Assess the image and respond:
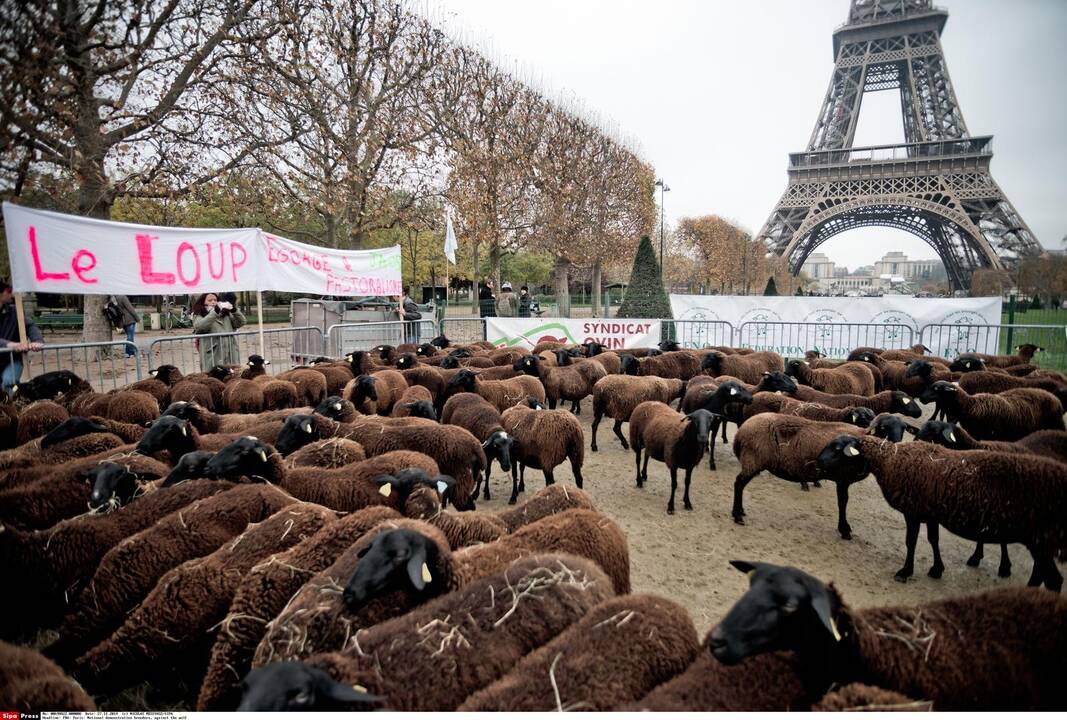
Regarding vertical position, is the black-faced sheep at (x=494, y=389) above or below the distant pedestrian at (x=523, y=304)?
below

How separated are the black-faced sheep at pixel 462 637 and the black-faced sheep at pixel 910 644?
2.66ft

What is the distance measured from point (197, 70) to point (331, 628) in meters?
16.8

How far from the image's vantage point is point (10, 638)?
3.39 meters

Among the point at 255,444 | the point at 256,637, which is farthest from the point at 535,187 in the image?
the point at 256,637

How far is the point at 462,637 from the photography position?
2.36m

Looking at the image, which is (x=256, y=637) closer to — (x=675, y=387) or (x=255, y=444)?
(x=255, y=444)

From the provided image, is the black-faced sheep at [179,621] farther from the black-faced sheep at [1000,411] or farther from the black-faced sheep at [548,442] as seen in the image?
the black-faced sheep at [1000,411]

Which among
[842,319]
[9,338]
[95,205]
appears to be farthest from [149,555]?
[842,319]

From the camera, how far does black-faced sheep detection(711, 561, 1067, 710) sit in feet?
6.89

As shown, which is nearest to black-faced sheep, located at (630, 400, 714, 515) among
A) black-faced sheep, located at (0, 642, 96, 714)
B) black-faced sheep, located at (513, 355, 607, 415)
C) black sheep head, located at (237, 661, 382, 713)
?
black-faced sheep, located at (513, 355, 607, 415)

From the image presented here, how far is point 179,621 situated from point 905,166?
53.8m

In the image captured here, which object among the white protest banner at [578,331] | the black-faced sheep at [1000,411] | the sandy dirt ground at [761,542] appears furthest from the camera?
the white protest banner at [578,331]

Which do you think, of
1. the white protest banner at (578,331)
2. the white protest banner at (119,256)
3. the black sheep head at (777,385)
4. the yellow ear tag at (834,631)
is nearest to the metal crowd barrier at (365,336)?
the white protest banner at (578,331)

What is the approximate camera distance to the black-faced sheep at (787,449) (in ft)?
17.8
